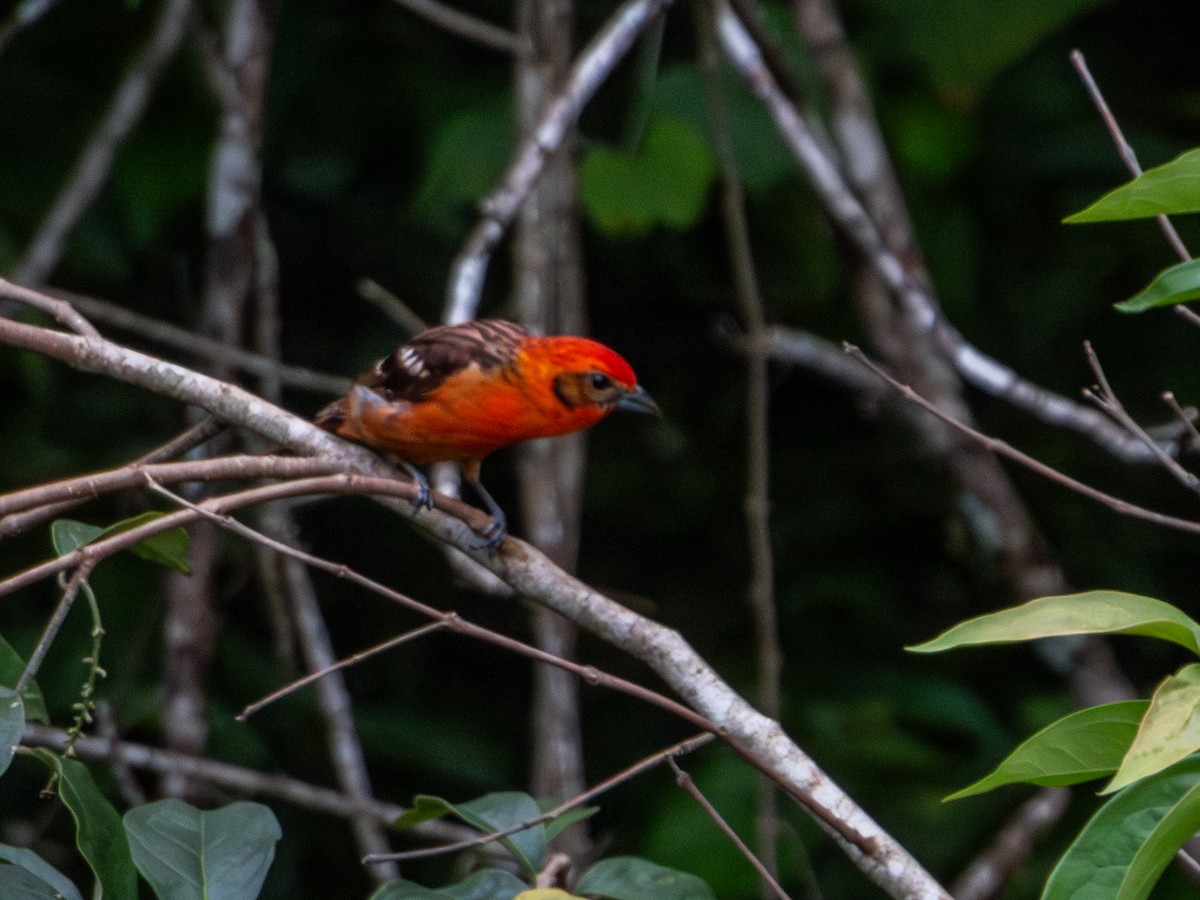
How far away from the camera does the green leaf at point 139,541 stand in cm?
183

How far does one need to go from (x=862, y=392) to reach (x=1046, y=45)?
3.87ft

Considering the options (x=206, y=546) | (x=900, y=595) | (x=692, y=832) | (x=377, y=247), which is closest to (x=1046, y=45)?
(x=900, y=595)

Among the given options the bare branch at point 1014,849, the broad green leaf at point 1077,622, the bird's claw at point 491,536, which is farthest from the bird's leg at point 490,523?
the bare branch at point 1014,849

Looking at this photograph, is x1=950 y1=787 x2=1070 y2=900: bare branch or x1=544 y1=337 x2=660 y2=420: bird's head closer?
x1=544 y1=337 x2=660 y2=420: bird's head

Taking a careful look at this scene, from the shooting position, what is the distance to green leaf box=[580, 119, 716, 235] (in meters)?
3.93

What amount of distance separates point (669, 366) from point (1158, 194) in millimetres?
3381

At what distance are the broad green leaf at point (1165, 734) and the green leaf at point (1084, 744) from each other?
0.45 feet

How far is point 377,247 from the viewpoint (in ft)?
15.9

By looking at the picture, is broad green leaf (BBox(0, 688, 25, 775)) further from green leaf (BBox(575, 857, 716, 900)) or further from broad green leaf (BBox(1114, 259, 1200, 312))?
broad green leaf (BBox(1114, 259, 1200, 312))

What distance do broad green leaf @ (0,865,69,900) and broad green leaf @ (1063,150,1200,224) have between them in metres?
1.32

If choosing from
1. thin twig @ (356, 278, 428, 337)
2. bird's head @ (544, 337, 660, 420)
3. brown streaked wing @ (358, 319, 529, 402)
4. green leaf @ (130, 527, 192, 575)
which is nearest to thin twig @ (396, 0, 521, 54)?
thin twig @ (356, 278, 428, 337)

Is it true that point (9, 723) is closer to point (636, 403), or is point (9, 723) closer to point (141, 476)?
point (141, 476)

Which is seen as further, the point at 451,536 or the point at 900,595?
the point at 900,595

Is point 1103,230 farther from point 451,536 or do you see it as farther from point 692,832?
point 451,536
